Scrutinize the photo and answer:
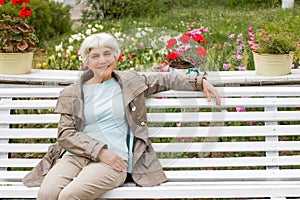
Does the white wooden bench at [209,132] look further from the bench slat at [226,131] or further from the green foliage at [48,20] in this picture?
the green foliage at [48,20]

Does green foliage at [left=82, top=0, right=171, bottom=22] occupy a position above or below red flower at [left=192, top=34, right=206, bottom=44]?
below

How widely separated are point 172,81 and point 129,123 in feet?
1.12

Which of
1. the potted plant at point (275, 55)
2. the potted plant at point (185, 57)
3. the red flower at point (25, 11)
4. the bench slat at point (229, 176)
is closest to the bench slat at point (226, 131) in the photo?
the bench slat at point (229, 176)

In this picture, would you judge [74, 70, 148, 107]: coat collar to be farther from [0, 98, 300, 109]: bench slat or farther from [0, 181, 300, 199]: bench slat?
[0, 181, 300, 199]: bench slat

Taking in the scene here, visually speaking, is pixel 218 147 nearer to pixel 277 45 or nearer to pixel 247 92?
pixel 247 92

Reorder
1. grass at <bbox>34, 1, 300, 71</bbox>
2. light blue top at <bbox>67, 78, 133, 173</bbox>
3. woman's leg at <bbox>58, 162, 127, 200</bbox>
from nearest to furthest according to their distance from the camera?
woman's leg at <bbox>58, 162, 127, 200</bbox> → light blue top at <bbox>67, 78, 133, 173</bbox> → grass at <bbox>34, 1, 300, 71</bbox>

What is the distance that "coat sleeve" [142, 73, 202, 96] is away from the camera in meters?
3.37

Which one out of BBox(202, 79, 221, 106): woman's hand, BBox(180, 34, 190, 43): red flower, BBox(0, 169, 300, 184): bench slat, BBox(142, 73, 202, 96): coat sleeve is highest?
BBox(180, 34, 190, 43): red flower

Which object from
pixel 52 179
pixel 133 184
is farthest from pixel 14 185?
pixel 133 184

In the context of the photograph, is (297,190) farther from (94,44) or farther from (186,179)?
(94,44)

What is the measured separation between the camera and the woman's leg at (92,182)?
2.94 metres

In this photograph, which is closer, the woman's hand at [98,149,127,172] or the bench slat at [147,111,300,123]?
the woman's hand at [98,149,127,172]

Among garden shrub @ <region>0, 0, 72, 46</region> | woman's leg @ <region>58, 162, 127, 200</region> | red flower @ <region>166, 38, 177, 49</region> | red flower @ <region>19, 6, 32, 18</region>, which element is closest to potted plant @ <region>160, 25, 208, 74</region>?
red flower @ <region>166, 38, 177, 49</region>

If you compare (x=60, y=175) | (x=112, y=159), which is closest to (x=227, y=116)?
(x=112, y=159)
